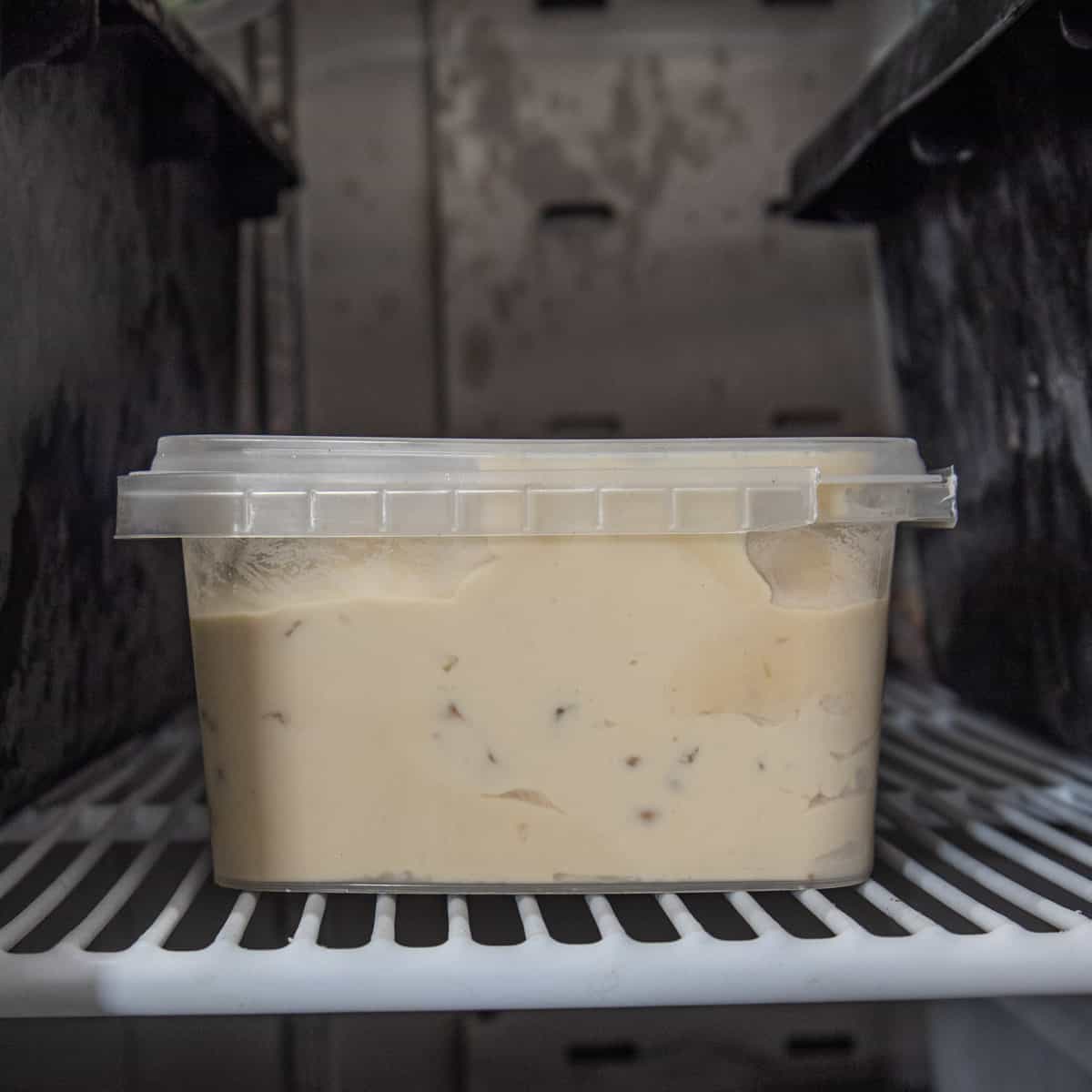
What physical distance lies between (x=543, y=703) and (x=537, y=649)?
3 centimetres

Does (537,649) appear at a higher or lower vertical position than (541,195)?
lower

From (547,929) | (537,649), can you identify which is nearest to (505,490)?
(537,649)

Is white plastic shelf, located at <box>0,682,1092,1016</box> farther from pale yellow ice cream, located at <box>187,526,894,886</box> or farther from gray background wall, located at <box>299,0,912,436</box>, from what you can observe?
gray background wall, located at <box>299,0,912,436</box>

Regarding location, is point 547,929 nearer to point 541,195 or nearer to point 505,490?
point 505,490

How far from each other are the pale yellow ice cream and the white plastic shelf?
0.11 ft

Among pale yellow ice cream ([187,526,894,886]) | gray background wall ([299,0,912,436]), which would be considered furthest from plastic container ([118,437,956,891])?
gray background wall ([299,0,912,436])

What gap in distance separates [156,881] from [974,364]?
67 cm

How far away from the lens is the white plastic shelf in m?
0.53

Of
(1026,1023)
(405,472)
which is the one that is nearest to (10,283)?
(405,472)

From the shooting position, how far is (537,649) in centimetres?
59

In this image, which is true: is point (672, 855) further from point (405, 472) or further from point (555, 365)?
point (555, 365)

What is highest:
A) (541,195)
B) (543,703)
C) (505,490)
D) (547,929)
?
(541,195)

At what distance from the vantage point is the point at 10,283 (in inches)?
24.8

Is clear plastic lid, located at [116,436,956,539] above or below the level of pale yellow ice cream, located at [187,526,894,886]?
above
